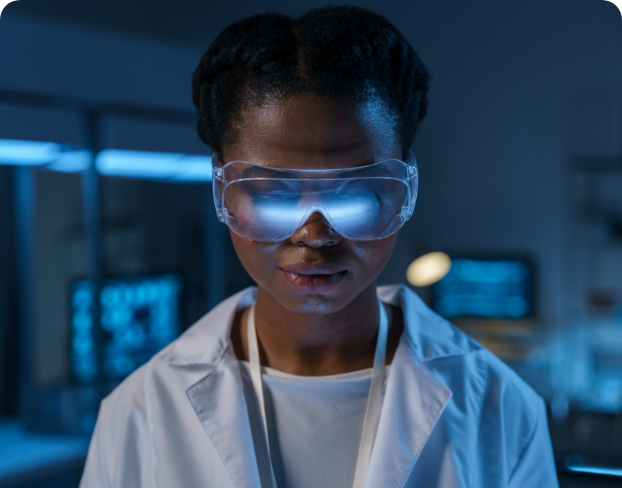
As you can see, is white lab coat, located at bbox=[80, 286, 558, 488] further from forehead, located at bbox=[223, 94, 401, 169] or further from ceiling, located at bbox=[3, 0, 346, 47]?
ceiling, located at bbox=[3, 0, 346, 47]

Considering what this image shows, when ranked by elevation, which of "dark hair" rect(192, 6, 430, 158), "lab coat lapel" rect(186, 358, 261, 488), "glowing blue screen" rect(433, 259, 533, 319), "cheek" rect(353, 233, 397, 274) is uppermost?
"dark hair" rect(192, 6, 430, 158)

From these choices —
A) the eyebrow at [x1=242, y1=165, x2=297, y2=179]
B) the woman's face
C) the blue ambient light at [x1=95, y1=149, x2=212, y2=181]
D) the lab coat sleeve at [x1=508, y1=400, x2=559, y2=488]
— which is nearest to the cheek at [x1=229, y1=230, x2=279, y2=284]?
the woman's face

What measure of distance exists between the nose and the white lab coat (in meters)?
0.33

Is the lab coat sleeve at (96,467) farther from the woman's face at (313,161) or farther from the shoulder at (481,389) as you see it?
the shoulder at (481,389)

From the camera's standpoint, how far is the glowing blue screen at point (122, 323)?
2863 mm

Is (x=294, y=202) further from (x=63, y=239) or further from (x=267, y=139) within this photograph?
(x=63, y=239)

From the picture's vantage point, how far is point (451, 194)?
4859 millimetres

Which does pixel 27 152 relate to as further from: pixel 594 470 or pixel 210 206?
pixel 594 470

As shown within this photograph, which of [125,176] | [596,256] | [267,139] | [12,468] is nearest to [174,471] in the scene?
[267,139]

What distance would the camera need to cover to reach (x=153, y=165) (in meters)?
3.26

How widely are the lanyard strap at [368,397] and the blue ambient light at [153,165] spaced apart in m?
1.92

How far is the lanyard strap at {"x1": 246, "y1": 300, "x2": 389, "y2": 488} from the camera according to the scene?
952 mm

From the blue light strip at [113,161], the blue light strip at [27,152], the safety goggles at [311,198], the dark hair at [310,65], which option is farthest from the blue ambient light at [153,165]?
the safety goggles at [311,198]

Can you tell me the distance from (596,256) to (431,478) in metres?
3.87
